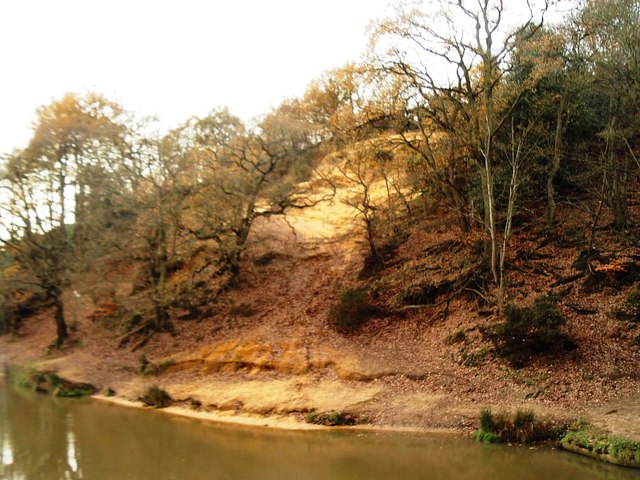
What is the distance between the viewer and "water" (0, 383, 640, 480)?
11.5m

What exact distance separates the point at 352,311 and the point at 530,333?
7030mm

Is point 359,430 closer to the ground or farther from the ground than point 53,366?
closer to the ground

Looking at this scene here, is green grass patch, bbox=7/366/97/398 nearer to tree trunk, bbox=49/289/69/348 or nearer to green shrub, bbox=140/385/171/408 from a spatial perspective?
tree trunk, bbox=49/289/69/348

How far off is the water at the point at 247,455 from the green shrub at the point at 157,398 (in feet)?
4.70

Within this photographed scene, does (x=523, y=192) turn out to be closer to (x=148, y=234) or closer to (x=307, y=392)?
(x=307, y=392)

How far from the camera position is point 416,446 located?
13344 millimetres

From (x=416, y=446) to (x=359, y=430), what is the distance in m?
2.20

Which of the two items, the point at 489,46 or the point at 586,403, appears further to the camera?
the point at 489,46

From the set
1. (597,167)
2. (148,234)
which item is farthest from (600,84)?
(148,234)

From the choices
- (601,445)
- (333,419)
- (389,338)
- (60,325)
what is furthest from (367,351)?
(60,325)

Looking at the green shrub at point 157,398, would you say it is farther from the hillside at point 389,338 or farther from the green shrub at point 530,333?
the green shrub at point 530,333

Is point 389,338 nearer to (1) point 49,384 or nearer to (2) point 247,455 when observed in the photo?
(2) point 247,455

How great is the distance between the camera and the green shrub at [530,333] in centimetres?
1564

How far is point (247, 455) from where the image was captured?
13688mm
